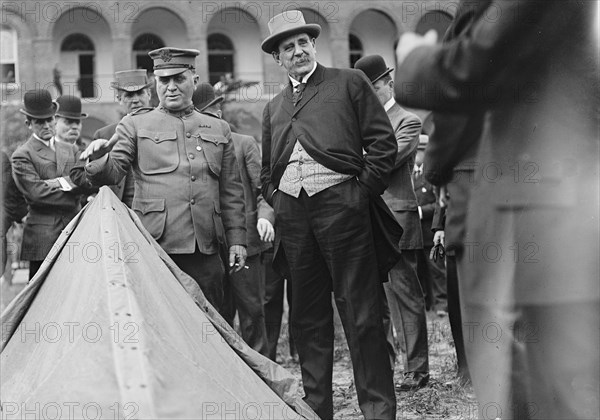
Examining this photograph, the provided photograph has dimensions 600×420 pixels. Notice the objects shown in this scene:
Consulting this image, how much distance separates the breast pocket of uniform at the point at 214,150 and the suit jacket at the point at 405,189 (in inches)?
56.1

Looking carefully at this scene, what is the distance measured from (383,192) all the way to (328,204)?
2.29 feet

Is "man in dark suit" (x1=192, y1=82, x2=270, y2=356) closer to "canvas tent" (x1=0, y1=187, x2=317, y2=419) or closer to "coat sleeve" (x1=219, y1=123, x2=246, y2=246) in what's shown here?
"coat sleeve" (x1=219, y1=123, x2=246, y2=246)

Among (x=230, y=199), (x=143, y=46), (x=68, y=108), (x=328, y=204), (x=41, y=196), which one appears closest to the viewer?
(x=328, y=204)

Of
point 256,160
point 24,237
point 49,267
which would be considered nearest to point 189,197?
point 49,267

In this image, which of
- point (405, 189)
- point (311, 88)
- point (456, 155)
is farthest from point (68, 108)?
point (456, 155)

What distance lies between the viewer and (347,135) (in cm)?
571

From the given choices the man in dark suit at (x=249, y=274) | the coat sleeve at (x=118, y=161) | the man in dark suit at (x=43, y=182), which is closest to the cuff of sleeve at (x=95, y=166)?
the coat sleeve at (x=118, y=161)

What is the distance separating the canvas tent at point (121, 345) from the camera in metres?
4.36

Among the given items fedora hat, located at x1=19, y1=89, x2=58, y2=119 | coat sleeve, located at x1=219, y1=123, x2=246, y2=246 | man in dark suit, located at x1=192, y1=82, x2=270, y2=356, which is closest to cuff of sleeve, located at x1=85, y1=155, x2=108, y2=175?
coat sleeve, located at x1=219, y1=123, x2=246, y2=246

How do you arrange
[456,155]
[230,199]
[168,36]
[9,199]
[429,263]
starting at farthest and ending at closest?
[168,36], [429,263], [9,199], [230,199], [456,155]

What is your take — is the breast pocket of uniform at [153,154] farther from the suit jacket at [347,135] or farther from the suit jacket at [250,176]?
the suit jacket at [250,176]

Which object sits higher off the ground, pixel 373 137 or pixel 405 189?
pixel 373 137

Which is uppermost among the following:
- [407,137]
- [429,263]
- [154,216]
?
[407,137]

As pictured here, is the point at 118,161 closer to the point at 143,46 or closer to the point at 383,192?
the point at 383,192
